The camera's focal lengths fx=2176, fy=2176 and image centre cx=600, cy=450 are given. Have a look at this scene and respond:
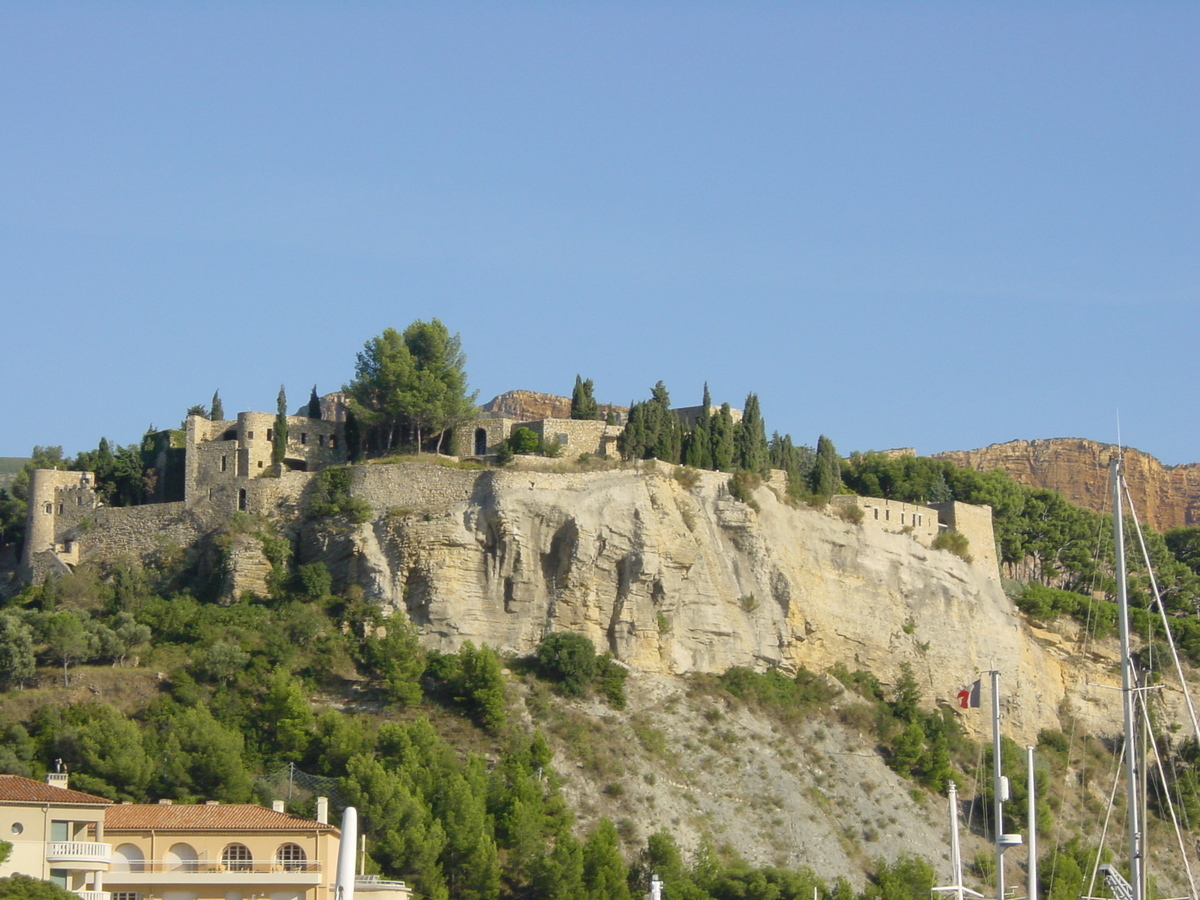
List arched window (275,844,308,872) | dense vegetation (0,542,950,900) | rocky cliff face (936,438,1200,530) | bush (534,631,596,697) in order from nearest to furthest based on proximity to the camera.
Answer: arched window (275,844,308,872) → dense vegetation (0,542,950,900) → bush (534,631,596,697) → rocky cliff face (936,438,1200,530)

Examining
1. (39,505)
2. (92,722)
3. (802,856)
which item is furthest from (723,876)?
(39,505)

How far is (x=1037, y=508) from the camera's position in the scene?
91688 millimetres

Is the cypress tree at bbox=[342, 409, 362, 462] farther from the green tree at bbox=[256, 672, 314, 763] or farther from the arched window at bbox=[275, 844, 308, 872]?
the arched window at bbox=[275, 844, 308, 872]

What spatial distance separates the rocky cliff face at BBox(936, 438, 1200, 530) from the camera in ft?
412

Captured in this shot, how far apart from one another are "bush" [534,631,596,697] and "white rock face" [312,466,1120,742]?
1.28 metres

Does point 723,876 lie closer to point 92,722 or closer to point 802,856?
point 802,856

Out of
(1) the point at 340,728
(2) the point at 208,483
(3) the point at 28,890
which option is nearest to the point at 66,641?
(2) the point at 208,483

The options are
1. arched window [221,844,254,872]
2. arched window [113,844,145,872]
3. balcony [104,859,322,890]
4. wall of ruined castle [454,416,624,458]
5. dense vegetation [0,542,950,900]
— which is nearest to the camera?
balcony [104,859,322,890]

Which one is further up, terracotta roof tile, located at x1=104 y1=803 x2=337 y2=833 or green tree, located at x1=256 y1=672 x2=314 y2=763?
green tree, located at x1=256 y1=672 x2=314 y2=763

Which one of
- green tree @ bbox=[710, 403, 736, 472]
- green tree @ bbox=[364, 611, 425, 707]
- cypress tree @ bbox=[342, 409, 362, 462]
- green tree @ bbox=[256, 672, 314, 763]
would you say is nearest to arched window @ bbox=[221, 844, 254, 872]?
green tree @ bbox=[256, 672, 314, 763]

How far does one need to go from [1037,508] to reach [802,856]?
31.7 m

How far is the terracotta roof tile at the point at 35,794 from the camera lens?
48188 millimetres

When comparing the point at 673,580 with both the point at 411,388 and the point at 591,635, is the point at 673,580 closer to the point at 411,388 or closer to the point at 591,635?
the point at 591,635

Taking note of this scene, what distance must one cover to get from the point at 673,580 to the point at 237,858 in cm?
2262
